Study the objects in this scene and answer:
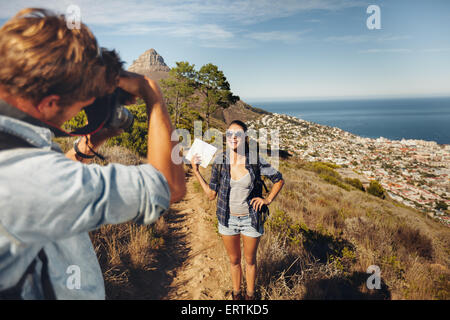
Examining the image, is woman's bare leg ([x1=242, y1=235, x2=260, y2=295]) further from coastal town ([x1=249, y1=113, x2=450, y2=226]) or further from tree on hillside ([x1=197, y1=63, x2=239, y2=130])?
tree on hillside ([x1=197, y1=63, x2=239, y2=130])

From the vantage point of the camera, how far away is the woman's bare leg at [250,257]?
263 centimetres

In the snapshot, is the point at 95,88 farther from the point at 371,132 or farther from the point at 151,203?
the point at 371,132

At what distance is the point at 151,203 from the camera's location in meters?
0.64

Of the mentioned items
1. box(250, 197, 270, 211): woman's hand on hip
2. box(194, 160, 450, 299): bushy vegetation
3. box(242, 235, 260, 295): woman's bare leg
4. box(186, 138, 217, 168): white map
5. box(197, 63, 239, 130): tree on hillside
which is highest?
box(197, 63, 239, 130): tree on hillside

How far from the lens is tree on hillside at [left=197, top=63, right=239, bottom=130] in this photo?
21.7 metres

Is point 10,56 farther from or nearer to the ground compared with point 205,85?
nearer to the ground

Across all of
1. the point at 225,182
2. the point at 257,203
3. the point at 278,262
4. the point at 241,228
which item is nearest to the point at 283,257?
the point at 278,262

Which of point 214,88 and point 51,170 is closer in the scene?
point 51,170

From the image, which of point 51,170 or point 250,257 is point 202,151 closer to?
point 250,257

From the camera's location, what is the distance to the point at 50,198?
0.53m

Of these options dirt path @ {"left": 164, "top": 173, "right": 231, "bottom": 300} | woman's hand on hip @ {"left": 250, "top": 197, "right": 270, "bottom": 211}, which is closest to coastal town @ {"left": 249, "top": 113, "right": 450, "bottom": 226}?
dirt path @ {"left": 164, "top": 173, "right": 231, "bottom": 300}

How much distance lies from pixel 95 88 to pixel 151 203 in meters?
0.42

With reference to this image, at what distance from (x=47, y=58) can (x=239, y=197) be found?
2334 mm
